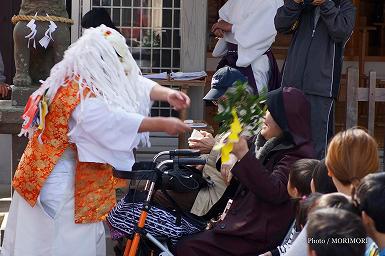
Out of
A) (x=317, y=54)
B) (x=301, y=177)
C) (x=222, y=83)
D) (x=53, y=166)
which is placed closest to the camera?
(x=301, y=177)

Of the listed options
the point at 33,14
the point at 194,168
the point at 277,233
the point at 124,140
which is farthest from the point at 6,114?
the point at 277,233

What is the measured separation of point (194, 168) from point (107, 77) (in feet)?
3.63

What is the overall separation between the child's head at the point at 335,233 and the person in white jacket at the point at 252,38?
4.07 metres

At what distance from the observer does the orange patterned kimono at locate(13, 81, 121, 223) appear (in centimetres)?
432

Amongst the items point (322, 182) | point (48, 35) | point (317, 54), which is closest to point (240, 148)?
point (322, 182)

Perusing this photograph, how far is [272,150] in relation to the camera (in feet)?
15.1

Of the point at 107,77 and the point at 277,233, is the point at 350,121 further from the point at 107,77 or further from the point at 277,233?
the point at 107,77

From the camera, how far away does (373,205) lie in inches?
117

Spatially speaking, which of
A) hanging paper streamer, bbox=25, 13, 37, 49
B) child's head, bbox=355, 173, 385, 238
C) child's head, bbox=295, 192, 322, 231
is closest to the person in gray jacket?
hanging paper streamer, bbox=25, 13, 37, 49

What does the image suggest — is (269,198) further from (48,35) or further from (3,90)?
(3,90)

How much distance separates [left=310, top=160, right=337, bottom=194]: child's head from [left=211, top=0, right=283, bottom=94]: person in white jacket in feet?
10.1

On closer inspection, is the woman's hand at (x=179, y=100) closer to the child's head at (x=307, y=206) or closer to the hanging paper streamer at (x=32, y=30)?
the child's head at (x=307, y=206)

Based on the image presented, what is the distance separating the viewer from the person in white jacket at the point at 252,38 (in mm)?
7004

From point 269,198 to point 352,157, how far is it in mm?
875
